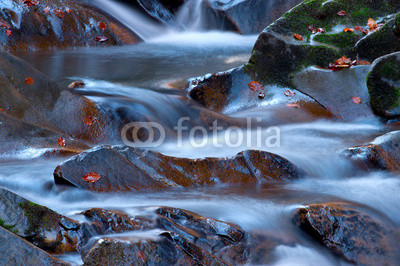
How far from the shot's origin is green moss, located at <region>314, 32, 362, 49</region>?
667 centimetres

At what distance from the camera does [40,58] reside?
844cm

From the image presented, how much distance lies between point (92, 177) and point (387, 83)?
4726mm

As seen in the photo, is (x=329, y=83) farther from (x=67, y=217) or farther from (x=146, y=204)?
(x=67, y=217)

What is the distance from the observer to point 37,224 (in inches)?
95.7

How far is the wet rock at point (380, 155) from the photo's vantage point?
431 cm

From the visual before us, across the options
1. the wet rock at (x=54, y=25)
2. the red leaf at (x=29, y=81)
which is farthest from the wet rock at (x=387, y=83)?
the wet rock at (x=54, y=25)

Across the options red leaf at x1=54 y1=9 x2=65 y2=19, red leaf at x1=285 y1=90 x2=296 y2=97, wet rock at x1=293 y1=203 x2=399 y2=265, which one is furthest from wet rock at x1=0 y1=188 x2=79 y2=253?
red leaf at x1=54 y1=9 x2=65 y2=19

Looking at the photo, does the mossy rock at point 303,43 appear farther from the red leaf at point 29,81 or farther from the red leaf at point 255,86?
the red leaf at point 29,81

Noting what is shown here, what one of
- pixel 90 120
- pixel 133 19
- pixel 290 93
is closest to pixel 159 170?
pixel 90 120

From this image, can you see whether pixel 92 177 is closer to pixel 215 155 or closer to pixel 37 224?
pixel 37 224

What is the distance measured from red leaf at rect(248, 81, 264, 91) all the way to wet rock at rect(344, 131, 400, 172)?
234 centimetres

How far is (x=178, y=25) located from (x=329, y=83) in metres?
7.49

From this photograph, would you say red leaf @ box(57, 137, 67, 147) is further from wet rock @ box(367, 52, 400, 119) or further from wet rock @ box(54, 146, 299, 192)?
wet rock @ box(367, 52, 400, 119)
